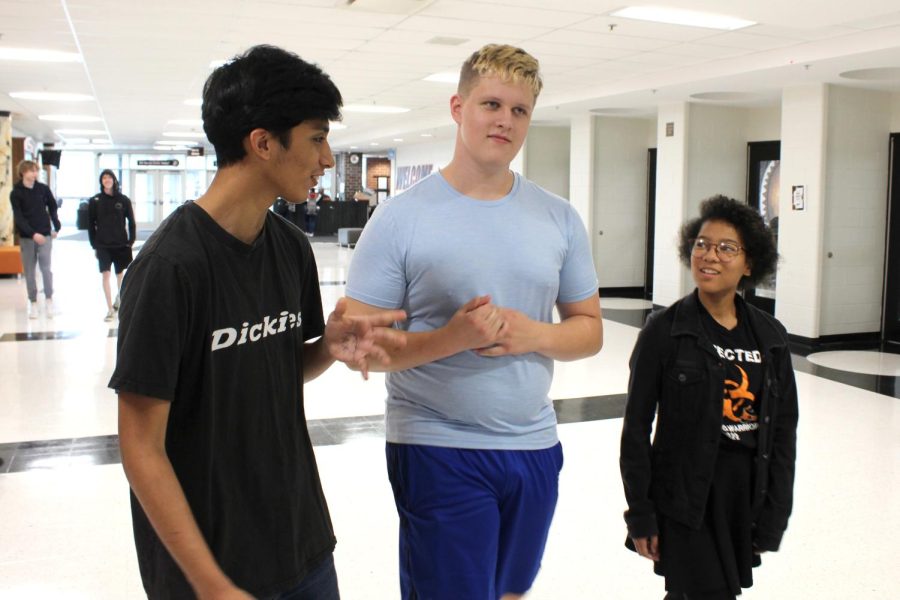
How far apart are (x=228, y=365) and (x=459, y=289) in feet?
2.07

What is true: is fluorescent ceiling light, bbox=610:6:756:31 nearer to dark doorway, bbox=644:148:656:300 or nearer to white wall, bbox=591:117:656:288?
white wall, bbox=591:117:656:288

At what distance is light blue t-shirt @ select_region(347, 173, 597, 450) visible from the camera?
1772mm

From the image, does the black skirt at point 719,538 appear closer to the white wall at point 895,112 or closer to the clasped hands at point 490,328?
the clasped hands at point 490,328

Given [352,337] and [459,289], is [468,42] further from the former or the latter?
[352,337]

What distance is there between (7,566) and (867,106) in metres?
9.34

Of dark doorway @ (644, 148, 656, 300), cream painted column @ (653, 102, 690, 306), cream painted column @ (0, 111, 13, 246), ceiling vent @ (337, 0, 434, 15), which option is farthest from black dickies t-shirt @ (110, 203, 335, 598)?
cream painted column @ (0, 111, 13, 246)

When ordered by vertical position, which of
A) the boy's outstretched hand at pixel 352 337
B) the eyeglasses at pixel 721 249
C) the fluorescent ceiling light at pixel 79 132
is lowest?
the boy's outstretched hand at pixel 352 337

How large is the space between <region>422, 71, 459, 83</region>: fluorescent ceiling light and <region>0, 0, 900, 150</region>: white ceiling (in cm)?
24

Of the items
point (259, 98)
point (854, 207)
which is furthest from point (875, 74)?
point (259, 98)

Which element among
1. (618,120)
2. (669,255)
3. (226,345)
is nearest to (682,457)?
(226,345)

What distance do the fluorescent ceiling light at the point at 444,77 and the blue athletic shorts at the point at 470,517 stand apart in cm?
890

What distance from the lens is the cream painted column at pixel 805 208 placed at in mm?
8797

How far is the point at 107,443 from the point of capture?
4.71 meters

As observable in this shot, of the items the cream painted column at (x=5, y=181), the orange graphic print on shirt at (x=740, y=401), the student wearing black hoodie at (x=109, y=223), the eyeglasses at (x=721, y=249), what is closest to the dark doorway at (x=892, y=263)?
the eyeglasses at (x=721, y=249)
